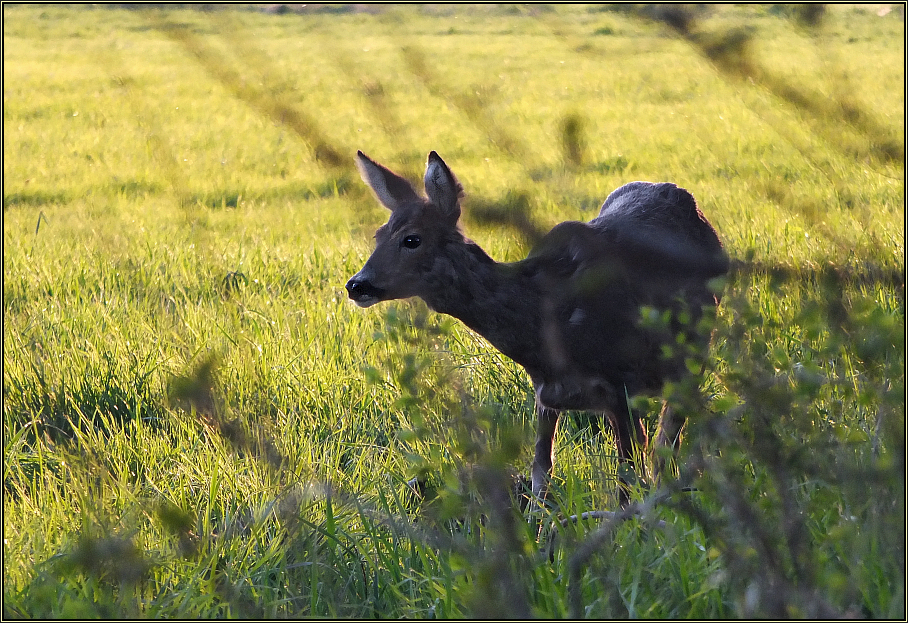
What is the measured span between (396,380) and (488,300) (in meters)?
0.58

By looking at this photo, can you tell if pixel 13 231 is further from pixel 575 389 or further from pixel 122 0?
pixel 122 0

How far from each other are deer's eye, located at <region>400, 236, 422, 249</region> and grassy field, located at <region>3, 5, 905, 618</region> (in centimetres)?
36

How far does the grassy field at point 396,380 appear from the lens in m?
1.17

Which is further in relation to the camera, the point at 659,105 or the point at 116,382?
the point at 659,105

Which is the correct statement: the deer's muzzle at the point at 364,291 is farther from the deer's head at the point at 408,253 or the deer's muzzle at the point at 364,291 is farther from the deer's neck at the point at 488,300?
the deer's neck at the point at 488,300

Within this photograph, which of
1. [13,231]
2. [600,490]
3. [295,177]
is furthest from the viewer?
[295,177]

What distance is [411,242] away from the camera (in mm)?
3061

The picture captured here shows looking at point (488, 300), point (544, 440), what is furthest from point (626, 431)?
point (488, 300)

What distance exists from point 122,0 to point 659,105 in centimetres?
1238

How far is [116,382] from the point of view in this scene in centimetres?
402

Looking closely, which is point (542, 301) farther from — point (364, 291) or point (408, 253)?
point (364, 291)

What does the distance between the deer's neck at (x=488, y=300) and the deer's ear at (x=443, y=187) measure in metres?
0.15

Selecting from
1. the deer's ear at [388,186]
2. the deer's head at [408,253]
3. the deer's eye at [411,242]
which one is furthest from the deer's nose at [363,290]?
the deer's ear at [388,186]

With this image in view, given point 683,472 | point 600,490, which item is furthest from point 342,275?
point 683,472
